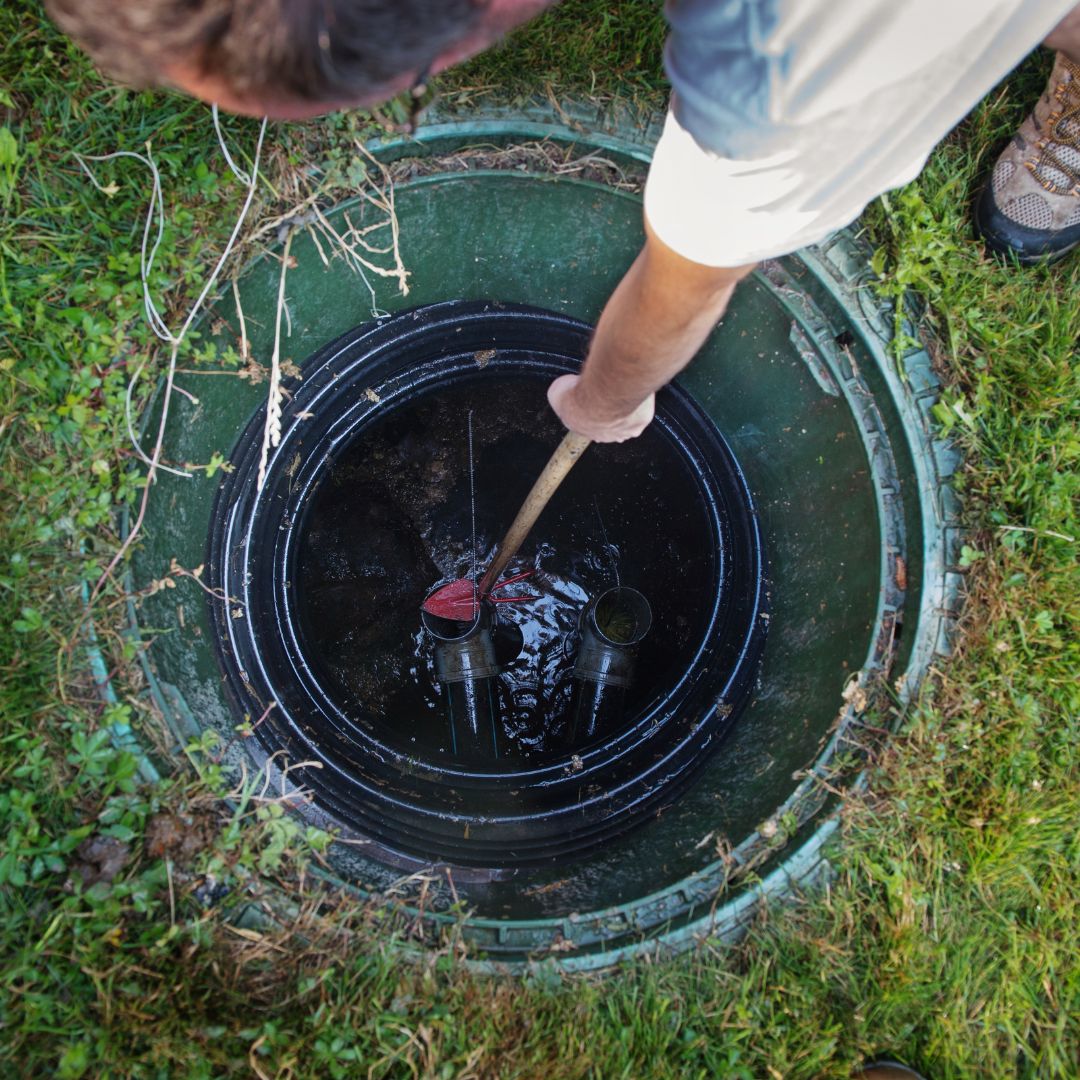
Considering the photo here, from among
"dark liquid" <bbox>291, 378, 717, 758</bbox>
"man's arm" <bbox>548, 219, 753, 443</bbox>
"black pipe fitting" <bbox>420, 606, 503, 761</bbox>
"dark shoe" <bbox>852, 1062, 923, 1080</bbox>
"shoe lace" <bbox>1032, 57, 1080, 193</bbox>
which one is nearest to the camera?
"man's arm" <bbox>548, 219, 753, 443</bbox>

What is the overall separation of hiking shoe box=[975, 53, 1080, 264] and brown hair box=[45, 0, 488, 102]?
5.38ft

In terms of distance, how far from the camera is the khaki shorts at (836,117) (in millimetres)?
803

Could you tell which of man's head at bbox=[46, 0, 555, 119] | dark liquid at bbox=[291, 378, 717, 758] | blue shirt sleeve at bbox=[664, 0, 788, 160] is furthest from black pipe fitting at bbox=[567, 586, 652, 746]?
man's head at bbox=[46, 0, 555, 119]

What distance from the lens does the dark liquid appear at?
8.54 feet

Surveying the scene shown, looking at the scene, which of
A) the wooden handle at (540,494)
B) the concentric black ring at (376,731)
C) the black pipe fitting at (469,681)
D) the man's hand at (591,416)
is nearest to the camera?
the man's hand at (591,416)

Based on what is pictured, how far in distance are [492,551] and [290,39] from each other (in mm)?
2038

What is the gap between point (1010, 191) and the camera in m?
1.90

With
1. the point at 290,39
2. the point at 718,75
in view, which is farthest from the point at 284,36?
the point at 718,75

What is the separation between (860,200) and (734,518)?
5.14ft

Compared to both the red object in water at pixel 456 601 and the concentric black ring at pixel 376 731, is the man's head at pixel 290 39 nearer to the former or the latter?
the concentric black ring at pixel 376 731

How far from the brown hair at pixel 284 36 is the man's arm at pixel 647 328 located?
429 mm

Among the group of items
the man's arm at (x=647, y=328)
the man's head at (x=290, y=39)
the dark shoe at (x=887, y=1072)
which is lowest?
the dark shoe at (x=887, y=1072)

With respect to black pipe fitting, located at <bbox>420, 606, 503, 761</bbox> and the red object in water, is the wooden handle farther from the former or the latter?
black pipe fitting, located at <bbox>420, 606, 503, 761</bbox>

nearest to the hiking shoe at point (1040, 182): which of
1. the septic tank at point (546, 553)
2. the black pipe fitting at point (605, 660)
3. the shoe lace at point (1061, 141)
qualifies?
the shoe lace at point (1061, 141)
